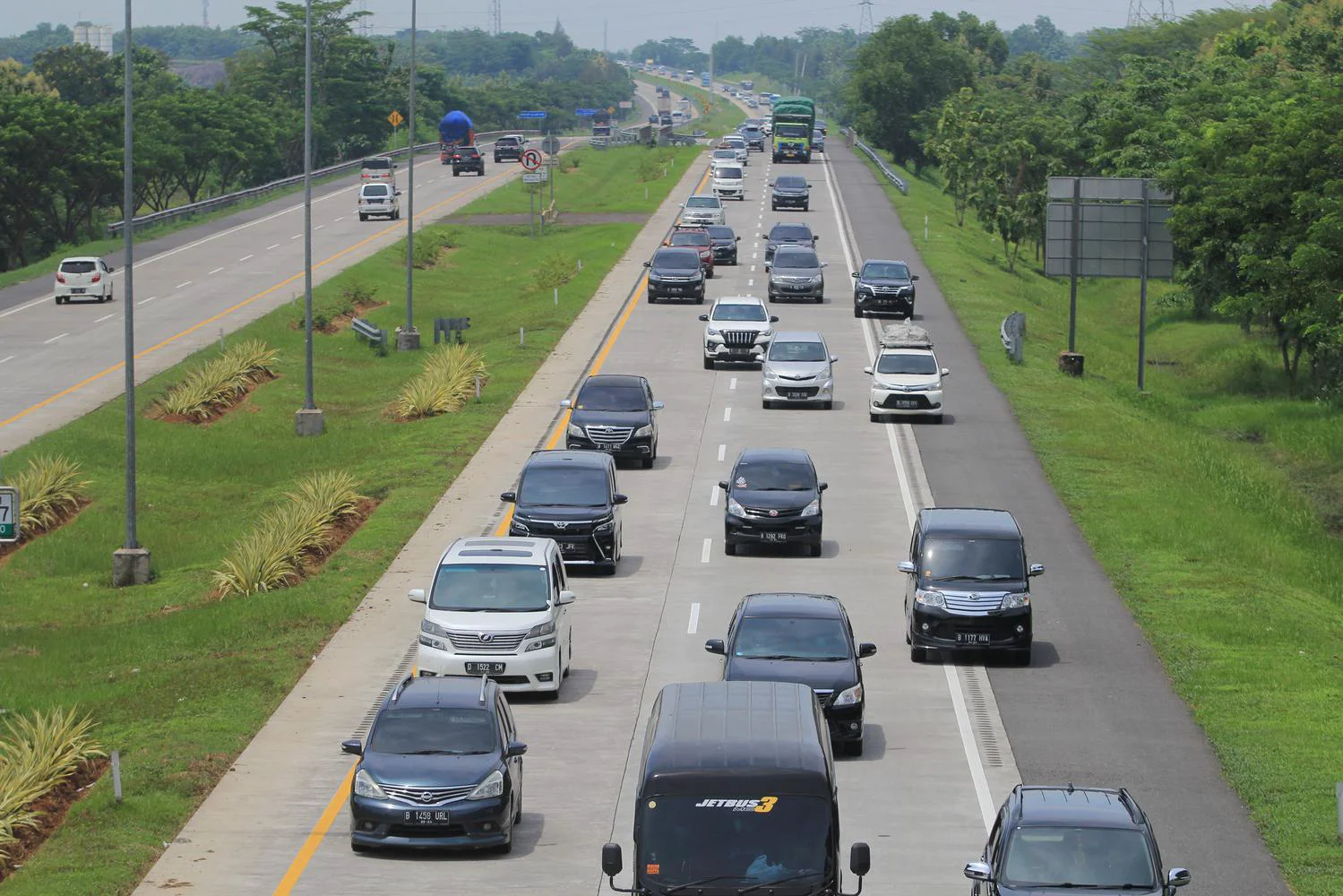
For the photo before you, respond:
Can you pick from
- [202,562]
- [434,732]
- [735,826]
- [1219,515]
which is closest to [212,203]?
[202,562]

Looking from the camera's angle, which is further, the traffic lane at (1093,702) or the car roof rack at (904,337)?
the car roof rack at (904,337)

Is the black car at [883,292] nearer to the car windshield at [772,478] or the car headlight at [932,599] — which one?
the car windshield at [772,478]

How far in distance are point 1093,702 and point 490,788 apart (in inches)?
388

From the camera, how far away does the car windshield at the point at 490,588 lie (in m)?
24.4

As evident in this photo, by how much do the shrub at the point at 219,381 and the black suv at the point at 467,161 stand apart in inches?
2600

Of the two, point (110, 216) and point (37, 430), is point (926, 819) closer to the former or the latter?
point (37, 430)

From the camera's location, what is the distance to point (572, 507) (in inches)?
1221

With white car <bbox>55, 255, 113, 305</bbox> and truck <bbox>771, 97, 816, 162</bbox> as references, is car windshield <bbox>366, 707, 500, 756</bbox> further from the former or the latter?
truck <bbox>771, 97, 816, 162</bbox>

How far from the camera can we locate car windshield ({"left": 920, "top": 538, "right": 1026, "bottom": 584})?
26094mm

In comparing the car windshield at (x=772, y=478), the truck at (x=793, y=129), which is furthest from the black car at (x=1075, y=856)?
the truck at (x=793, y=129)

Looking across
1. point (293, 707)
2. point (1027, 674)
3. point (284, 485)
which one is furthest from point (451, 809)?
point (284, 485)

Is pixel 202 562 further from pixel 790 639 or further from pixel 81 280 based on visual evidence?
pixel 81 280

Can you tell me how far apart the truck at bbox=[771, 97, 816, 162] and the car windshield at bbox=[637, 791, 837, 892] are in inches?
4561

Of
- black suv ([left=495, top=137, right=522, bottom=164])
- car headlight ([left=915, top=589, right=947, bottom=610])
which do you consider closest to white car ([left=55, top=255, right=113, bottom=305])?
car headlight ([left=915, top=589, right=947, bottom=610])
